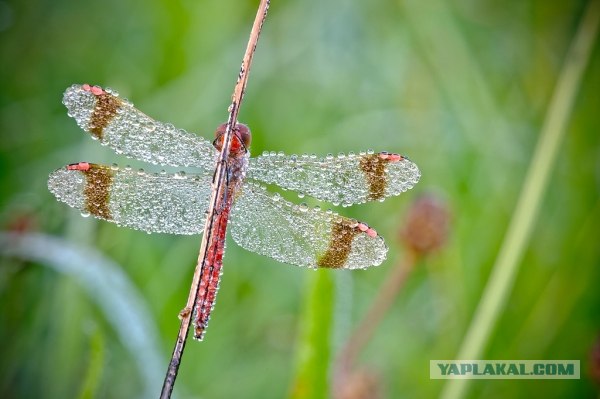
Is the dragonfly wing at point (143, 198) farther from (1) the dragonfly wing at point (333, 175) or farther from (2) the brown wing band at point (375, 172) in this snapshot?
(2) the brown wing band at point (375, 172)

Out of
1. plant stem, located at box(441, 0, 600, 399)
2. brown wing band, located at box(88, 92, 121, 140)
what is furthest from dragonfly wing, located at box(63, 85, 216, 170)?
plant stem, located at box(441, 0, 600, 399)

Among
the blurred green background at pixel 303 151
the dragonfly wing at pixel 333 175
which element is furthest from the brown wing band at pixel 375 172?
the blurred green background at pixel 303 151

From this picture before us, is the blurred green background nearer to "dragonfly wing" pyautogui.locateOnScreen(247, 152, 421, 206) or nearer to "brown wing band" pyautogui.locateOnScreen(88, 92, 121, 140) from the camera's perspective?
"dragonfly wing" pyautogui.locateOnScreen(247, 152, 421, 206)

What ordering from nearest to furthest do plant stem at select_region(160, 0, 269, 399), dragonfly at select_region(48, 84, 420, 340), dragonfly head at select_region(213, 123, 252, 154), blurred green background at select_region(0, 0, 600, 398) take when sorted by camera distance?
plant stem at select_region(160, 0, 269, 399), dragonfly head at select_region(213, 123, 252, 154), dragonfly at select_region(48, 84, 420, 340), blurred green background at select_region(0, 0, 600, 398)

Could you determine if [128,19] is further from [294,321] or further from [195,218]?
[195,218]

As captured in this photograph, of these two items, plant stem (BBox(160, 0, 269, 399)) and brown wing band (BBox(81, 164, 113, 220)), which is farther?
brown wing band (BBox(81, 164, 113, 220))

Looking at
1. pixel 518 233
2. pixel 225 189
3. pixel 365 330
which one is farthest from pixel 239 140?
pixel 518 233
